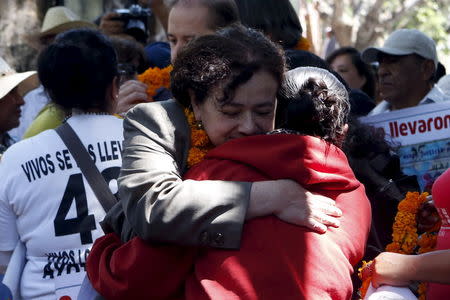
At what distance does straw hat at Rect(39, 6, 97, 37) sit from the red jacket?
14.5ft

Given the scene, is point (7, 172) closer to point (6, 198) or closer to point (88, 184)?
point (6, 198)

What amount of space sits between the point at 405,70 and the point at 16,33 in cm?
407

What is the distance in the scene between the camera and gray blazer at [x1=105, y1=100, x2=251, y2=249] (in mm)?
2182

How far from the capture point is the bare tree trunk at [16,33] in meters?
7.97

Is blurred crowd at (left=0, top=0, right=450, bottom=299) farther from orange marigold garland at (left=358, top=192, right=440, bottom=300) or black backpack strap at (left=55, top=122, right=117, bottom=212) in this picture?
black backpack strap at (left=55, top=122, right=117, bottom=212)

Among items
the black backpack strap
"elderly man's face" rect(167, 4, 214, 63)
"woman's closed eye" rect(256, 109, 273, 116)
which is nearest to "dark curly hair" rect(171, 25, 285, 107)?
"woman's closed eye" rect(256, 109, 273, 116)

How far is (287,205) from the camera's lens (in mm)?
2234

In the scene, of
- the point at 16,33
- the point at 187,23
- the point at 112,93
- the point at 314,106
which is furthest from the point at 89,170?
the point at 16,33

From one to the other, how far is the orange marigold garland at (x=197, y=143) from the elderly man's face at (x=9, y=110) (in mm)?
2701

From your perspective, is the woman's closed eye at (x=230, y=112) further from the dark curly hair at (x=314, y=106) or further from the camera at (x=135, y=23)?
the camera at (x=135, y=23)

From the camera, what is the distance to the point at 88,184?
3.40 m

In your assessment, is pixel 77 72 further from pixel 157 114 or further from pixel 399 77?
pixel 399 77

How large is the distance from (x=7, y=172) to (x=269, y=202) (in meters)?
1.62

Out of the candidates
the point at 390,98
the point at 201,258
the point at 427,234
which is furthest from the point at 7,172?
the point at 390,98
